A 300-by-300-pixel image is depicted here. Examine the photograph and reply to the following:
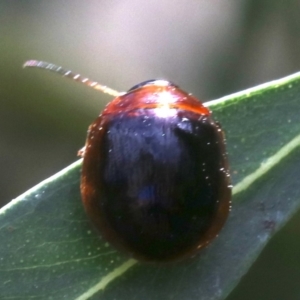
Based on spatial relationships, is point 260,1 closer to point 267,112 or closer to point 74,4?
point 74,4

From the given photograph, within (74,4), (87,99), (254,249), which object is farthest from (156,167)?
(74,4)

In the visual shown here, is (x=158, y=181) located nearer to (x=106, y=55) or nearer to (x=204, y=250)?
(x=204, y=250)

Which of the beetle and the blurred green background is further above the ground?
the beetle

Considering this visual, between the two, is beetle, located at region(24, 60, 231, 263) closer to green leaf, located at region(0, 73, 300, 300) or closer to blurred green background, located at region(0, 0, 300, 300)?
green leaf, located at region(0, 73, 300, 300)

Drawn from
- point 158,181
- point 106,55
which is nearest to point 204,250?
point 158,181

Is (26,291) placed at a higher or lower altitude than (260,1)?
lower

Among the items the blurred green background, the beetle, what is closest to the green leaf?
the beetle

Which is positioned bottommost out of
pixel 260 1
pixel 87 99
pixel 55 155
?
pixel 55 155
